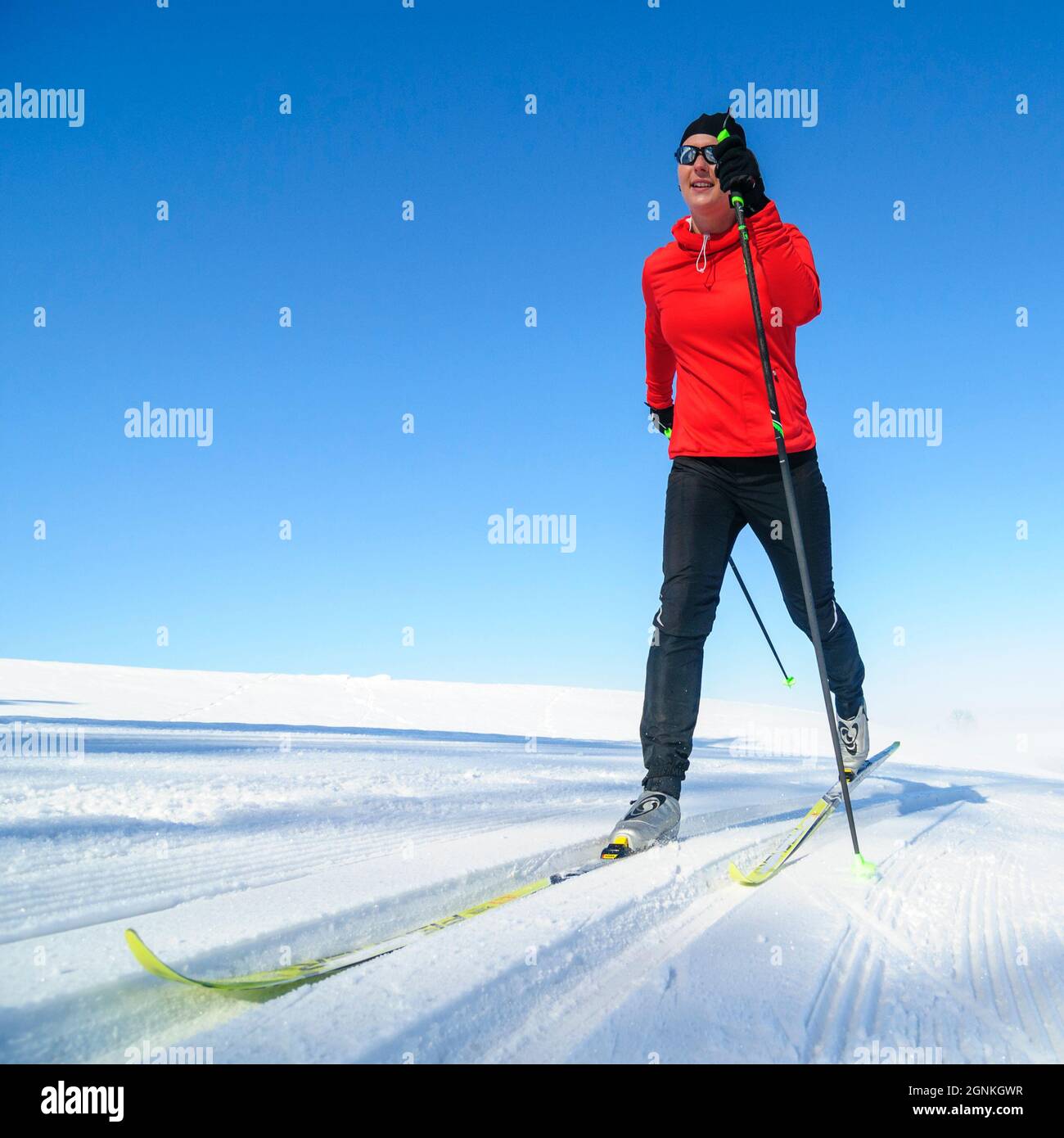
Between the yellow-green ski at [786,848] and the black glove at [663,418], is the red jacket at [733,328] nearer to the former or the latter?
the black glove at [663,418]

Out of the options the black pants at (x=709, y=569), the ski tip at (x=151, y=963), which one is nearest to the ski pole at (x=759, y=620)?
the black pants at (x=709, y=569)

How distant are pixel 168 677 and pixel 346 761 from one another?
2061 centimetres

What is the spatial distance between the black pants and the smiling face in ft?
3.14

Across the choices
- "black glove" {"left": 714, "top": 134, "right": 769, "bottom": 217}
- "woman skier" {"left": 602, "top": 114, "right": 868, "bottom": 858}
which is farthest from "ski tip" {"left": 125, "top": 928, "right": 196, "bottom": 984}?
"black glove" {"left": 714, "top": 134, "right": 769, "bottom": 217}

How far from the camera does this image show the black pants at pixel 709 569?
288cm

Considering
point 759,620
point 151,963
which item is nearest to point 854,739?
point 759,620

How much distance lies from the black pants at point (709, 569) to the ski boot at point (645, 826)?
0.11 m

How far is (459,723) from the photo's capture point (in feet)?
57.2

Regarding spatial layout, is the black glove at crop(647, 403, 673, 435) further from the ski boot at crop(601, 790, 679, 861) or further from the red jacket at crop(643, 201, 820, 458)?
the ski boot at crop(601, 790, 679, 861)

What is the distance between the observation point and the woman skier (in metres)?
2.90

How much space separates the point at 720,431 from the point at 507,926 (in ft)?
6.91
